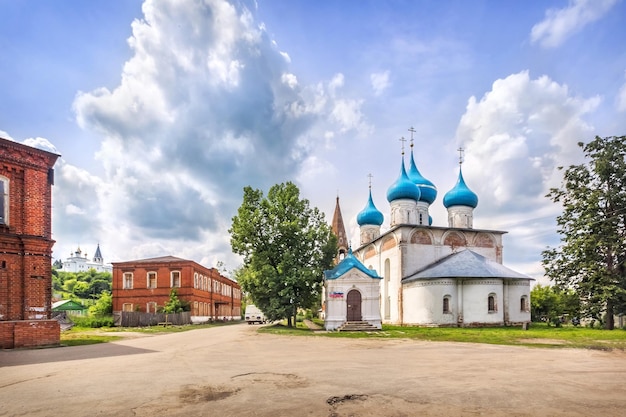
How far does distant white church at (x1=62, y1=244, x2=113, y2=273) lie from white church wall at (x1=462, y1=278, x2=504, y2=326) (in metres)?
174

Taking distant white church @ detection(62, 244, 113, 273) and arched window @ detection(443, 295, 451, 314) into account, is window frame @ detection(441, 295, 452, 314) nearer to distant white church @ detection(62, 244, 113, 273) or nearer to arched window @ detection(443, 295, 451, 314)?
arched window @ detection(443, 295, 451, 314)

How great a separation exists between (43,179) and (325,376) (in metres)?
14.4

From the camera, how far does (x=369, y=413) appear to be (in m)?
6.68

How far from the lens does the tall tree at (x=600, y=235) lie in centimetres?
2819

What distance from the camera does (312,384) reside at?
882cm

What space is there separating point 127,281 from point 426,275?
2655 cm

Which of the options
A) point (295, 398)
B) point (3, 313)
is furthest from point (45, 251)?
point (295, 398)

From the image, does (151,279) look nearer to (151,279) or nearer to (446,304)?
(151,279)

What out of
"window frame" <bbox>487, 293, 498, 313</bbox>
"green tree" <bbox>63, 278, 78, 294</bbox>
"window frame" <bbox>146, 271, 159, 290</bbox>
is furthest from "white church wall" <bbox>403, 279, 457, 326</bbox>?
"green tree" <bbox>63, 278, 78, 294</bbox>

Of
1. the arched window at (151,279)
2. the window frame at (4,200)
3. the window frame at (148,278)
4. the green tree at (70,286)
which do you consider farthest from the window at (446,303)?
the green tree at (70,286)

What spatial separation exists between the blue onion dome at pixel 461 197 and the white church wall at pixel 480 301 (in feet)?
33.6

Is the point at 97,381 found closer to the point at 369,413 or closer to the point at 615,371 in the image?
the point at 369,413

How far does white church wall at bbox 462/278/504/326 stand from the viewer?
30734 millimetres

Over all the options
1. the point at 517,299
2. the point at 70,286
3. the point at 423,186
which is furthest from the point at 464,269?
the point at 70,286
